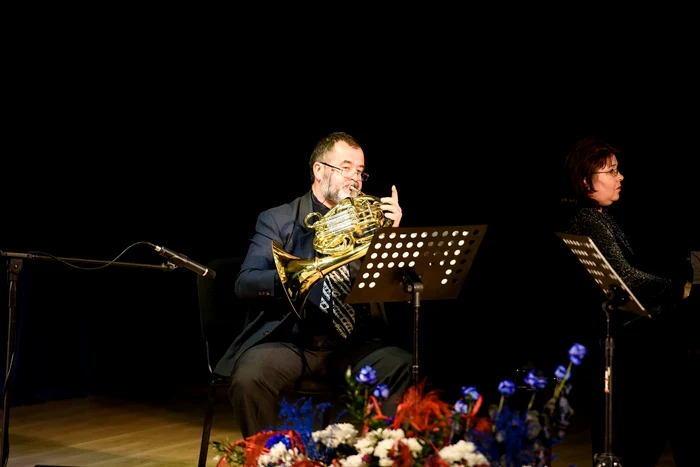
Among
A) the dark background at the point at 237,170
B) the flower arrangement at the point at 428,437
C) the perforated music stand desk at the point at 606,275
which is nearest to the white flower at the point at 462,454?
the flower arrangement at the point at 428,437

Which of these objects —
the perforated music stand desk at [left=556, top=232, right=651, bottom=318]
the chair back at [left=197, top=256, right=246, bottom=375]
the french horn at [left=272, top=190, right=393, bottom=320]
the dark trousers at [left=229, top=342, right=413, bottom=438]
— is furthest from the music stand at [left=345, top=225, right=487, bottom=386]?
the chair back at [left=197, top=256, right=246, bottom=375]

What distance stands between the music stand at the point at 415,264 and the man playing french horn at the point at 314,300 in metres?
0.17

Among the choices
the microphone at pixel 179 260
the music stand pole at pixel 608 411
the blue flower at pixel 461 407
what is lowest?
the music stand pole at pixel 608 411

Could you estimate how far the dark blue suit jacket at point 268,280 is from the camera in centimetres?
363

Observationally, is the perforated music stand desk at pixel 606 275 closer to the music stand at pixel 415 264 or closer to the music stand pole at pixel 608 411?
the music stand pole at pixel 608 411

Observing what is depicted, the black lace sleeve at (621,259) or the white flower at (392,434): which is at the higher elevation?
the black lace sleeve at (621,259)

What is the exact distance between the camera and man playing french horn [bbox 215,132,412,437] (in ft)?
11.3

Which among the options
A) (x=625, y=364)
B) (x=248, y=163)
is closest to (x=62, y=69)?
(x=248, y=163)

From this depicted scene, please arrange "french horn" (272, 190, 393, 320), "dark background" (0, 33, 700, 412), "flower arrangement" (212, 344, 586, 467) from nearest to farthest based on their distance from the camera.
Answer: "flower arrangement" (212, 344, 586, 467)
"french horn" (272, 190, 393, 320)
"dark background" (0, 33, 700, 412)

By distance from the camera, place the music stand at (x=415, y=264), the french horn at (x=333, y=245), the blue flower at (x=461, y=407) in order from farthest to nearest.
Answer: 1. the french horn at (x=333, y=245)
2. the music stand at (x=415, y=264)
3. the blue flower at (x=461, y=407)

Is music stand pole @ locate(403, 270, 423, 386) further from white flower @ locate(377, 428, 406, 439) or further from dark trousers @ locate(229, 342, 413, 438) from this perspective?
white flower @ locate(377, 428, 406, 439)

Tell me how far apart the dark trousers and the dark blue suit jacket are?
0.30 ft

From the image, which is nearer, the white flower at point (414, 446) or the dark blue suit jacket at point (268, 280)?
the white flower at point (414, 446)

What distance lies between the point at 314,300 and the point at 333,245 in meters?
0.40
